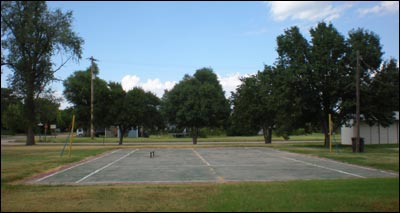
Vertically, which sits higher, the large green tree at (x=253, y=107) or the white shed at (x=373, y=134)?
the large green tree at (x=253, y=107)

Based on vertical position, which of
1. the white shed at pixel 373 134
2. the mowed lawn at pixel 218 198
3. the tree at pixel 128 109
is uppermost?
the tree at pixel 128 109

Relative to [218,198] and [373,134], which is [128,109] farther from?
[218,198]

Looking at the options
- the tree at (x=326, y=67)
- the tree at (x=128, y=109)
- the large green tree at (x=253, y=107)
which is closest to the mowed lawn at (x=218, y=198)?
the tree at (x=326, y=67)

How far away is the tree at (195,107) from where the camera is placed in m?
54.2

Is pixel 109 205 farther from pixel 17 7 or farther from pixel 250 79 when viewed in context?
pixel 250 79

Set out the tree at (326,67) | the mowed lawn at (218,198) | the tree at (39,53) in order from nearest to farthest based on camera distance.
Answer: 1. the mowed lawn at (218,198)
2. the tree at (39,53)
3. the tree at (326,67)

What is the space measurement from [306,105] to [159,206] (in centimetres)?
3426

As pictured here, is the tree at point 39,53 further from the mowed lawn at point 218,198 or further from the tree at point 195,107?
the mowed lawn at point 218,198

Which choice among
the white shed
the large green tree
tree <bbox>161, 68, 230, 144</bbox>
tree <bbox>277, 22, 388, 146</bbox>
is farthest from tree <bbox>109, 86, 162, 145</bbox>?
the white shed

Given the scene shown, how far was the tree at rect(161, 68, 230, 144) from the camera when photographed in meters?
54.2

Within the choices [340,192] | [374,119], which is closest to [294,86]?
[374,119]

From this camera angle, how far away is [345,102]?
39.8 metres

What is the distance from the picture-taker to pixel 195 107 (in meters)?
54.0

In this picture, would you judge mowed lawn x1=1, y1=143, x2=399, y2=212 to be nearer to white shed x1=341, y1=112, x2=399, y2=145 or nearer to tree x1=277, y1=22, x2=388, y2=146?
tree x1=277, y1=22, x2=388, y2=146
